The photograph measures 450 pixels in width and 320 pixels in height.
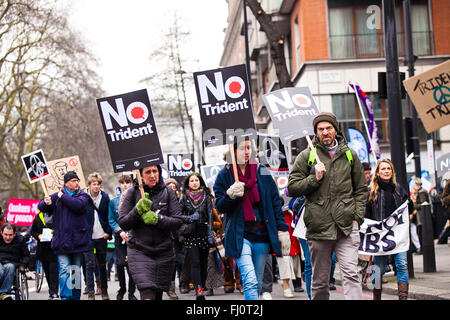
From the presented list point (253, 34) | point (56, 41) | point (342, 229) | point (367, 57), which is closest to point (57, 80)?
point (56, 41)

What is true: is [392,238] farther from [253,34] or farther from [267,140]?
[253,34]

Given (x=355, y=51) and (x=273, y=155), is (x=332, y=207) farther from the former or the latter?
(x=355, y=51)

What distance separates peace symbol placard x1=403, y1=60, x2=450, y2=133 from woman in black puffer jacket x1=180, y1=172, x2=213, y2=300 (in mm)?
4053

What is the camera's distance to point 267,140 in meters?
13.3

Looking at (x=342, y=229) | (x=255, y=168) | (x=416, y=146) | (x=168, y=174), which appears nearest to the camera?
(x=342, y=229)

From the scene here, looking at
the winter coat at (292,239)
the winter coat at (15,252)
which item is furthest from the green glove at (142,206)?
the winter coat at (292,239)

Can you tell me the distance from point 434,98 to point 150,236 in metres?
3.83

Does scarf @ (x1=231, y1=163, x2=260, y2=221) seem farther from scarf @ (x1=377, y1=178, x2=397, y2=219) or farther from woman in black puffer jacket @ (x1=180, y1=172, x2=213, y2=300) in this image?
woman in black puffer jacket @ (x1=180, y1=172, x2=213, y2=300)

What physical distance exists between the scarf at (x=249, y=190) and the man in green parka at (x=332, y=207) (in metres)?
0.53

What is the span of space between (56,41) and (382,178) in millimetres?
27208

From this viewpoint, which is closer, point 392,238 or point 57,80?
point 392,238

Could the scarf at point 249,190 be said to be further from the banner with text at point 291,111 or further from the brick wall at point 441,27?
the brick wall at point 441,27

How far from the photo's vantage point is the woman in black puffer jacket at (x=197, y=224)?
11.5 m
